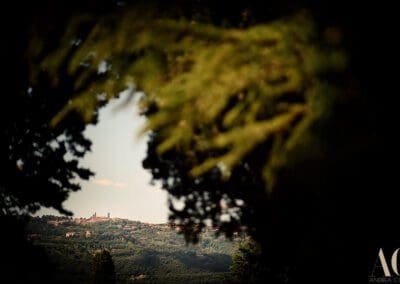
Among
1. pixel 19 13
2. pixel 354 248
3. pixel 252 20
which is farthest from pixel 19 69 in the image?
pixel 354 248

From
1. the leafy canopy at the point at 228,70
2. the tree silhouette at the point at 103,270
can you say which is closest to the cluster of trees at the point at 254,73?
the leafy canopy at the point at 228,70

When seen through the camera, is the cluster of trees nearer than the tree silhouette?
Yes

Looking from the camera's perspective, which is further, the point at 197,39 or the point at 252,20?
the point at 252,20

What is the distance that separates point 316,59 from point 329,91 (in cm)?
22

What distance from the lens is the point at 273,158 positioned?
2.07 metres

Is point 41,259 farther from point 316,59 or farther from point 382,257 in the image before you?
point 316,59
